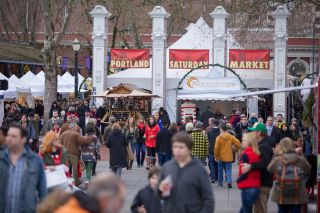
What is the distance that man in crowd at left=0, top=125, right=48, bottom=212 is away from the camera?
9.47 metres

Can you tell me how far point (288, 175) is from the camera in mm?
12312

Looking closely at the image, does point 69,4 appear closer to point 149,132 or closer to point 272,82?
point 272,82

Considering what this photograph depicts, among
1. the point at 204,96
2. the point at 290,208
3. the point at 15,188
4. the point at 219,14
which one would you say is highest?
the point at 219,14

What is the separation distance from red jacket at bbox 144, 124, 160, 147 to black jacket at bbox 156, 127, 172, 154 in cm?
213

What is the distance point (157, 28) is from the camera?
4038cm

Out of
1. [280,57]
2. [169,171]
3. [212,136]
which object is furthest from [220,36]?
[169,171]

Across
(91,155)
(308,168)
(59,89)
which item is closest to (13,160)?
(308,168)

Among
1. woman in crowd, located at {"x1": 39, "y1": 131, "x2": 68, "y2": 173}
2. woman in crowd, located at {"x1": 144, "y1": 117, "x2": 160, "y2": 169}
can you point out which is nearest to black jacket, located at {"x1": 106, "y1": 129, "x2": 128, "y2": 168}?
woman in crowd, located at {"x1": 144, "y1": 117, "x2": 160, "y2": 169}

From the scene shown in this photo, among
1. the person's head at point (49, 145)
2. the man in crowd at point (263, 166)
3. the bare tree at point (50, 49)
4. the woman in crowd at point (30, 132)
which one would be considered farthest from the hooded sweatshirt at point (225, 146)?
the bare tree at point (50, 49)

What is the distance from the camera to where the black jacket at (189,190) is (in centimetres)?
872

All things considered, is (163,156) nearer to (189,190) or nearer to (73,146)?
(73,146)

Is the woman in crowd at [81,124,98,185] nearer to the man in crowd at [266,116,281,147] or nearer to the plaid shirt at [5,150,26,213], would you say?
the man in crowd at [266,116,281,147]

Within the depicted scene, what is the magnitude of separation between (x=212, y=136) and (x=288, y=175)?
9220 mm

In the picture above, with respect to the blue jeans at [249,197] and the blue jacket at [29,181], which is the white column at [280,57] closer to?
the blue jeans at [249,197]
